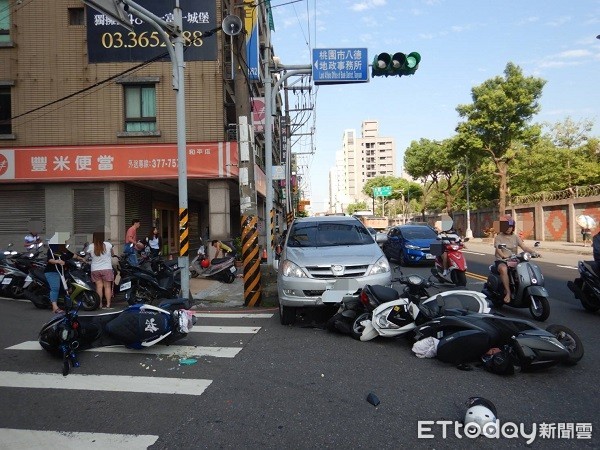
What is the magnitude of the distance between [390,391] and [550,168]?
40.8 meters

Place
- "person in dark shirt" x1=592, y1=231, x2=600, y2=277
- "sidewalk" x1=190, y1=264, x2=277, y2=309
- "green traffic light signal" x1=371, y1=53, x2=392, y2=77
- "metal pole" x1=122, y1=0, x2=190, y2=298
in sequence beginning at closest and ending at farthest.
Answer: "person in dark shirt" x1=592, y1=231, x2=600, y2=277, "metal pole" x1=122, y1=0, x2=190, y2=298, "sidewalk" x1=190, y1=264, x2=277, y2=309, "green traffic light signal" x1=371, y1=53, x2=392, y2=77

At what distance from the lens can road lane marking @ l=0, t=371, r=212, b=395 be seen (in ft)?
15.3

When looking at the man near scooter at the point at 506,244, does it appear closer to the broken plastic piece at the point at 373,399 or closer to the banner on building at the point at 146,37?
the broken plastic piece at the point at 373,399

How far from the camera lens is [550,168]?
1549 inches

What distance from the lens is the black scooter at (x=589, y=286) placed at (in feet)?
24.9

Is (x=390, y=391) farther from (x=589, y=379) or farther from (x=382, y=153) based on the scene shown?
(x=382, y=153)

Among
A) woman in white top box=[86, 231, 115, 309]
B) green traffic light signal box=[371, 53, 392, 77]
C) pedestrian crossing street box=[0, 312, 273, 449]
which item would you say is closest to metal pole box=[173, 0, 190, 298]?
woman in white top box=[86, 231, 115, 309]

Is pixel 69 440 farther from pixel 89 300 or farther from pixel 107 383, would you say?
pixel 89 300

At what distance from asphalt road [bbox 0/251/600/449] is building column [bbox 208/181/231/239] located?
10.1 metres

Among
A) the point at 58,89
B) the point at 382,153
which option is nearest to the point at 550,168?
the point at 58,89

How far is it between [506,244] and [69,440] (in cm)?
711

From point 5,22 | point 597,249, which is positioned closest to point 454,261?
point 597,249

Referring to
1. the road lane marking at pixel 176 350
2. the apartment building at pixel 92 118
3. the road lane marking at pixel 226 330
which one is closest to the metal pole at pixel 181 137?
the road lane marking at pixel 226 330

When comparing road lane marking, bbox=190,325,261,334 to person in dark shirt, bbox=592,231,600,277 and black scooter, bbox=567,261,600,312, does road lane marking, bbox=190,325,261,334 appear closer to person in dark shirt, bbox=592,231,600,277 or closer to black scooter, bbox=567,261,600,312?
black scooter, bbox=567,261,600,312
